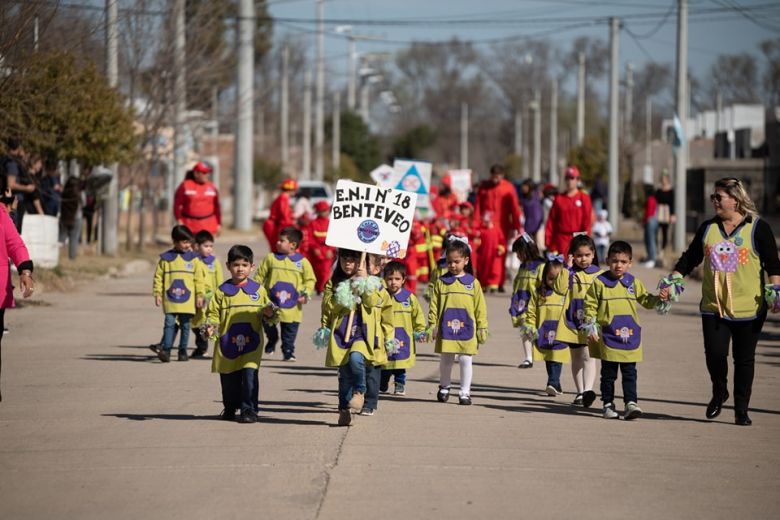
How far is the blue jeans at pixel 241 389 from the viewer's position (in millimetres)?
10797

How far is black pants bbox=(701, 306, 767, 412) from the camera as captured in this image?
1112 cm

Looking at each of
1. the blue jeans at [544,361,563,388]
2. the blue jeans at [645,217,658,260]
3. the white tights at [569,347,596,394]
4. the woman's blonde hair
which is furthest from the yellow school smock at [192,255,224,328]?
the blue jeans at [645,217,658,260]

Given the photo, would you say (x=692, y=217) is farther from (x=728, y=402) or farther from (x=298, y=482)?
(x=298, y=482)

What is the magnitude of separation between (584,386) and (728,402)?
4.03 ft

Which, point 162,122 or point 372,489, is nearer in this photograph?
point 372,489

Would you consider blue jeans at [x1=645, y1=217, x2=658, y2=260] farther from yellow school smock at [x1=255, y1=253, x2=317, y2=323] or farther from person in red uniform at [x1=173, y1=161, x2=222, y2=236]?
yellow school smock at [x1=255, y1=253, x2=317, y2=323]

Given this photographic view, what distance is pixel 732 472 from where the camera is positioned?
362 inches

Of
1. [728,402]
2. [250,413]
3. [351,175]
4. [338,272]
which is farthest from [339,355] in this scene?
[351,175]

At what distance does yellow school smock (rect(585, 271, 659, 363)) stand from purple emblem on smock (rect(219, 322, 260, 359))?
8.31ft

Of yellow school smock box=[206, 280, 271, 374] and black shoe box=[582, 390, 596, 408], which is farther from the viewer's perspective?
black shoe box=[582, 390, 596, 408]

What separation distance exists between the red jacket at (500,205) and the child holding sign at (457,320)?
11946 mm

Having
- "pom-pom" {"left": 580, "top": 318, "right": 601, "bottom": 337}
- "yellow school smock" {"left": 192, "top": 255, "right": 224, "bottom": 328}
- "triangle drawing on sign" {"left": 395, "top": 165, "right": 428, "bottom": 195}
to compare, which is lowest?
"pom-pom" {"left": 580, "top": 318, "right": 601, "bottom": 337}

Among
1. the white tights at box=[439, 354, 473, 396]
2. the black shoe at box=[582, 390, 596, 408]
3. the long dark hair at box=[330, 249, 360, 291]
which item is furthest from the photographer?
the white tights at box=[439, 354, 473, 396]

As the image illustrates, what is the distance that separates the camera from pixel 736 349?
11195 millimetres
